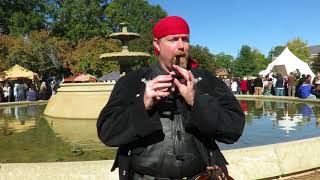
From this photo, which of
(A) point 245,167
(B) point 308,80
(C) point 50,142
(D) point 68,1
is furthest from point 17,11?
(A) point 245,167

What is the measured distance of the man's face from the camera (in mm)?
2660

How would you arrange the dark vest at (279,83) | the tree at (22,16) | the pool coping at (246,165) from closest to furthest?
1. the pool coping at (246,165)
2. the dark vest at (279,83)
3. the tree at (22,16)

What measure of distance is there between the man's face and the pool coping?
3052mm

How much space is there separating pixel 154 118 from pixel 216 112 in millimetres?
355

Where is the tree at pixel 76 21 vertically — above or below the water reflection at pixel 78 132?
above

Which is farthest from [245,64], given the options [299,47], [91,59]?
[91,59]

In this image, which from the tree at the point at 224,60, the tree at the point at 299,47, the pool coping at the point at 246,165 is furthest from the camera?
the tree at the point at 299,47

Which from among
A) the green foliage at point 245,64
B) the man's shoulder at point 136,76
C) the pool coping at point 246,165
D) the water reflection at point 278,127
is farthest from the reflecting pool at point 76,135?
the green foliage at point 245,64

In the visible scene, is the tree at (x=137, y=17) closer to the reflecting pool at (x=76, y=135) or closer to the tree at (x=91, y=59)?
the tree at (x=91, y=59)

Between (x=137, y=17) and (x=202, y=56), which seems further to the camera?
(x=137, y=17)

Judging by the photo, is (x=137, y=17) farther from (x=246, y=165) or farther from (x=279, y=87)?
(x=246, y=165)

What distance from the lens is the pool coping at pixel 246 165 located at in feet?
17.7

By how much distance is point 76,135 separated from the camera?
11.5 m

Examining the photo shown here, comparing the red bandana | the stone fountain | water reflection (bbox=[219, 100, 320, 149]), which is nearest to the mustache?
the red bandana
